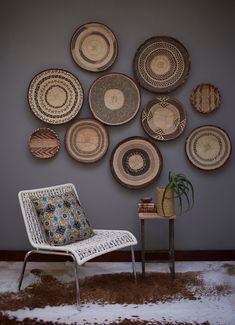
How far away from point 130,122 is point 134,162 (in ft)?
1.21

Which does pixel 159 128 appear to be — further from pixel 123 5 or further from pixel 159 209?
pixel 123 5

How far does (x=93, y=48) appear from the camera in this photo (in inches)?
134

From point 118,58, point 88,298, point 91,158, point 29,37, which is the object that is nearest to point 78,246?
point 88,298

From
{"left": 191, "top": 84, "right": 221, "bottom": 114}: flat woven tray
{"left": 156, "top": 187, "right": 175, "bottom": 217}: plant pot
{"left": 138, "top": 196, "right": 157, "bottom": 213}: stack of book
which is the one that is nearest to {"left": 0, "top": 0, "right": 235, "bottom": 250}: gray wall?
{"left": 191, "top": 84, "right": 221, "bottom": 114}: flat woven tray

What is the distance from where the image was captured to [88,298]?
264cm

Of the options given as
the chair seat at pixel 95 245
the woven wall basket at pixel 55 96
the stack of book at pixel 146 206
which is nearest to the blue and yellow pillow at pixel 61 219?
the chair seat at pixel 95 245

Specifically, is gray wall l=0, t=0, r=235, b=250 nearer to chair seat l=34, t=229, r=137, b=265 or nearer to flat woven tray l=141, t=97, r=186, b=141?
flat woven tray l=141, t=97, r=186, b=141

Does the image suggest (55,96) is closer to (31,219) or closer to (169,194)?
(31,219)

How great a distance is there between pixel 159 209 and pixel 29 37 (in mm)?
1949

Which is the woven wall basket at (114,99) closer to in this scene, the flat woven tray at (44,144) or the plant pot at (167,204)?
the flat woven tray at (44,144)

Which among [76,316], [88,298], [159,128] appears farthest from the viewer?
[159,128]

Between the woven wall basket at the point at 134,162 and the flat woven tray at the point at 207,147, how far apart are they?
339 millimetres

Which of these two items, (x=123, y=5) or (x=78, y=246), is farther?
(x=123, y=5)

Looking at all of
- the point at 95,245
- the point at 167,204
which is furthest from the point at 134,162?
the point at 95,245
